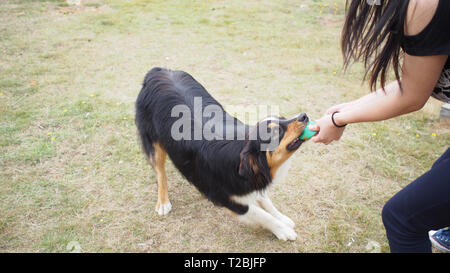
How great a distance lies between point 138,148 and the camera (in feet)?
12.7

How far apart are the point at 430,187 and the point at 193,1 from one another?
9529 mm

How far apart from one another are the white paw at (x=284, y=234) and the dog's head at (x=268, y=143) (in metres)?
0.71

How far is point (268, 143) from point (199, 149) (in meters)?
0.62

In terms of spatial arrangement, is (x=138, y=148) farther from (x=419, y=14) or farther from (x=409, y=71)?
(x=419, y=14)

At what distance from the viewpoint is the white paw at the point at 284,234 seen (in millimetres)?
2760

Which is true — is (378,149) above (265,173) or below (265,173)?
below

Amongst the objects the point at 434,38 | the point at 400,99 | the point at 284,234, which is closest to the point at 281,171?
the point at 284,234

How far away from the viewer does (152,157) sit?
121 inches

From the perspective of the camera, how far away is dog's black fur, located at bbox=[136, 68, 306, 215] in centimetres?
238

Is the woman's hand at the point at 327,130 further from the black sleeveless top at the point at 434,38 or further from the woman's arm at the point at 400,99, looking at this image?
the black sleeveless top at the point at 434,38

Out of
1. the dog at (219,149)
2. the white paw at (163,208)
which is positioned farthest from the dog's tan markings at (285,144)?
the white paw at (163,208)
